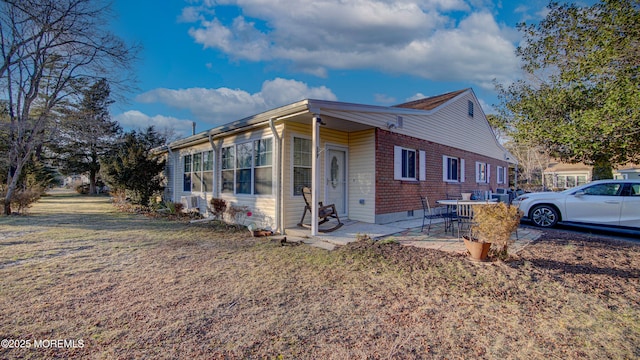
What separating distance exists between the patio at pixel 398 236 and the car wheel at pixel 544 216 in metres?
1.18

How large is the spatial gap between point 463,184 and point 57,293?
12.5 meters

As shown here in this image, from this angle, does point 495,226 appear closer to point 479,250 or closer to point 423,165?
point 479,250

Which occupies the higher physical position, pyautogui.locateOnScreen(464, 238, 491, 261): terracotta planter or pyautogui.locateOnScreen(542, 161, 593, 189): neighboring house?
pyautogui.locateOnScreen(542, 161, 593, 189): neighboring house

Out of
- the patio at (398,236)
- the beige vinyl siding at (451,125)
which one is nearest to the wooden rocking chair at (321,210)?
the patio at (398,236)

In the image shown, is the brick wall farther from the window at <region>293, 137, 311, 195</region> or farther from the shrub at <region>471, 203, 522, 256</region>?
the shrub at <region>471, 203, 522, 256</region>

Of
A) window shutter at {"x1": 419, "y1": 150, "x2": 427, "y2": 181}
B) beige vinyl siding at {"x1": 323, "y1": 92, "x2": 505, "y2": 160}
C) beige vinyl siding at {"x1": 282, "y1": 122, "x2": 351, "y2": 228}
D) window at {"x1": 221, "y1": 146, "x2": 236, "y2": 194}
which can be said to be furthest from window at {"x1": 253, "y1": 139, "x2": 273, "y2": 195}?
window shutter at {"x1": 419, "y1": 150, "x2": 427, "y2": 181}

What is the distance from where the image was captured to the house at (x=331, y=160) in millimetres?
7266

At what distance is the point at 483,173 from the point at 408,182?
6.90 meters

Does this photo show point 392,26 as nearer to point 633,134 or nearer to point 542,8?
point 542,8

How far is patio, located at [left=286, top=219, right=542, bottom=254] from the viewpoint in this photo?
18.7 feet

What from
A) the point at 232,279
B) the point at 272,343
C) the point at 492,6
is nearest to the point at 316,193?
the point at 232,279

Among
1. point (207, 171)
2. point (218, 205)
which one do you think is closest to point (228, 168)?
point (218, 205)

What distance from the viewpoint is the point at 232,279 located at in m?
4.03

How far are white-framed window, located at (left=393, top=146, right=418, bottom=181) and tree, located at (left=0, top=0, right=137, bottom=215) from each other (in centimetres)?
1144
